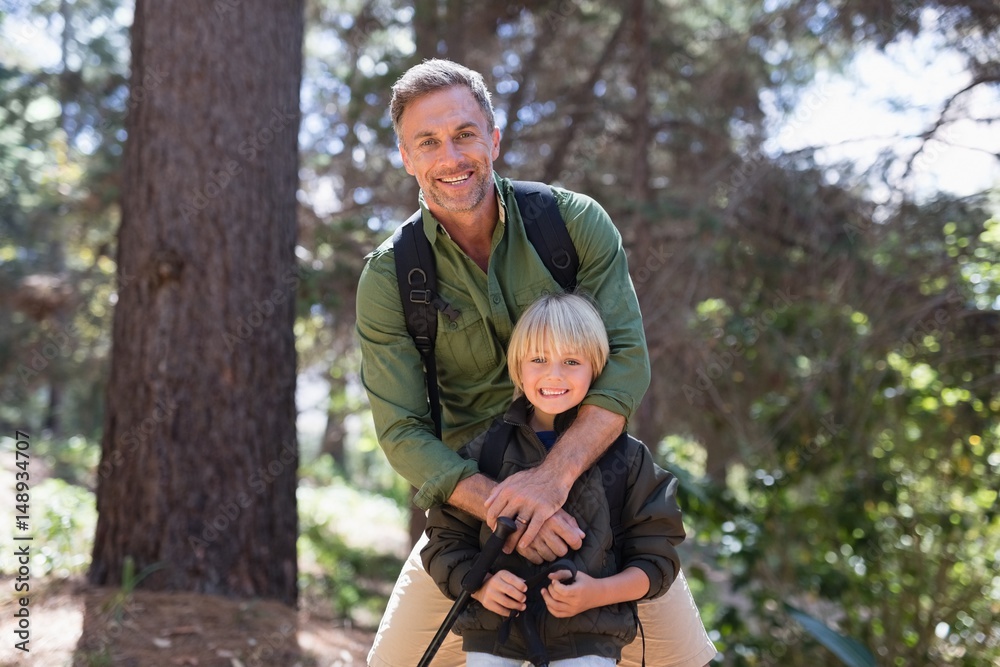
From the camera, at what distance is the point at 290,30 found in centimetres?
532

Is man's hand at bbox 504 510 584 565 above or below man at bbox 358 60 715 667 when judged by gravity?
below

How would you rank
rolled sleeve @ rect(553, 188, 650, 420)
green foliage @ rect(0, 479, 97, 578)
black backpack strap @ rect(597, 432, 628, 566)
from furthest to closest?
green foliage @ rect(0, 479, 97, 578), rolled sleeve @ rect(553, 188, 650, 420), black backpack strap @ rect(597, 432, 628, 566)

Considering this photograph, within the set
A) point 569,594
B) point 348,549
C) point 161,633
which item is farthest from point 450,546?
point 348,549

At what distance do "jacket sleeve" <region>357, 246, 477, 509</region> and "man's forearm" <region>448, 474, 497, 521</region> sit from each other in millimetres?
113

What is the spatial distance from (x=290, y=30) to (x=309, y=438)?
32178 millimetres

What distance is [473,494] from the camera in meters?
2.52

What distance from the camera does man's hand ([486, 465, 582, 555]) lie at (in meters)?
2.41

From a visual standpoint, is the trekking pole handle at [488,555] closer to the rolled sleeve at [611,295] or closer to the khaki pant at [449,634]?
the khaki pant at [449,634]

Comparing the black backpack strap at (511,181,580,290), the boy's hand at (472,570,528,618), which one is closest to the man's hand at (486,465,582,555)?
the boy's hand at (472,570,528,618)

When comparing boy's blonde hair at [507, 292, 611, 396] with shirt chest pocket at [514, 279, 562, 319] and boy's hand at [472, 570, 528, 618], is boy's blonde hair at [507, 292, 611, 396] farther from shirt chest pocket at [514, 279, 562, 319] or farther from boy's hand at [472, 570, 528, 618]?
boy's hand at [472, 570, 528, 618]

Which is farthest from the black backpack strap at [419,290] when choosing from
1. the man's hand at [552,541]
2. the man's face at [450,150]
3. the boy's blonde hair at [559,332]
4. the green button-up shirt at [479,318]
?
the man's hand at [552,541]

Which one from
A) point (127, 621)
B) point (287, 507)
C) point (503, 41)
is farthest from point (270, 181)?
point (503, 41)

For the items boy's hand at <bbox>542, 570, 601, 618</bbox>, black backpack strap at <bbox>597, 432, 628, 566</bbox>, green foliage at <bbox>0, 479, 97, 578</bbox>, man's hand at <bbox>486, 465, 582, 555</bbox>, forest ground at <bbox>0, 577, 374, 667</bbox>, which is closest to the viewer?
boy's hand at <bbox>542, 570, 601, 618</bbox>

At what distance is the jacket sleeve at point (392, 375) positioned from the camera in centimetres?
268
